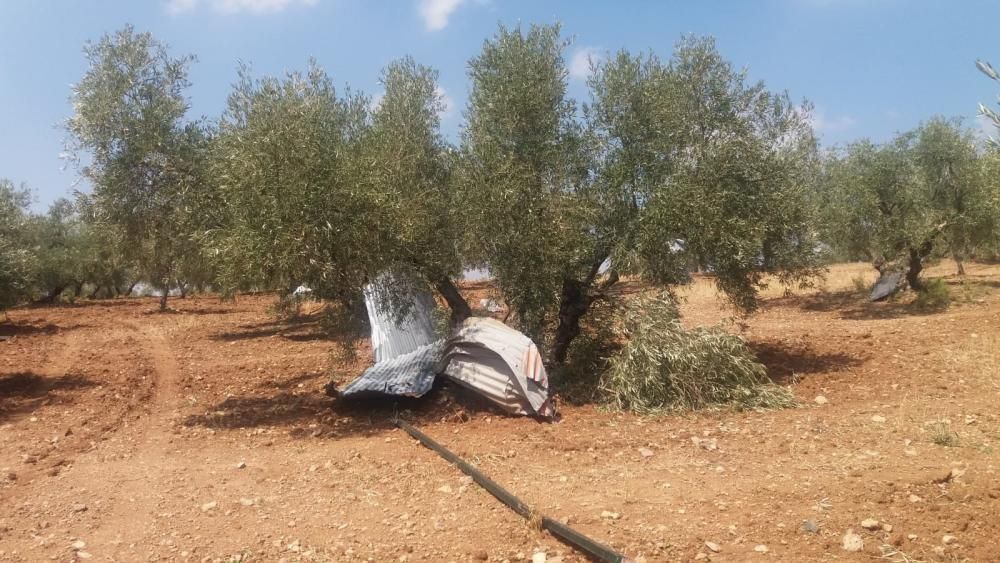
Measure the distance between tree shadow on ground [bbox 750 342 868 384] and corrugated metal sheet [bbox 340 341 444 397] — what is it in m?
5.52

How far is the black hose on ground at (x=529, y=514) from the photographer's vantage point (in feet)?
16.7

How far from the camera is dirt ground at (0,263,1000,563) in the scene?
557 centimetres

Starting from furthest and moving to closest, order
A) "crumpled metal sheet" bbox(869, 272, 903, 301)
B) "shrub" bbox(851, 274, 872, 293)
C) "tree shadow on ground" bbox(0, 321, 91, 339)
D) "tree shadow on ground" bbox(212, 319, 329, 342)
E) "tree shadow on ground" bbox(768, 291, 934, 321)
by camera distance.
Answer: "shrub" bbox(851, 274, 872, 293), "crumpled metal sheet" bbox(869, 272, 903, 301), "tree shadow on ground" bbox(0, 321, 91, 339), "tree shadow on ground" bbox(212, 319, 329, 342), "tree shadow on ground" bbox(768, 291, 934, 321)

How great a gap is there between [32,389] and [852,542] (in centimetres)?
1369

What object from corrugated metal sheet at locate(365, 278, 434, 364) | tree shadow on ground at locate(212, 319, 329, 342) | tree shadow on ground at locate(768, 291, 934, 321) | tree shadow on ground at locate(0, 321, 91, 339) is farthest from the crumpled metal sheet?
tree shadow on ground at locate(0, 321, 91, 339)

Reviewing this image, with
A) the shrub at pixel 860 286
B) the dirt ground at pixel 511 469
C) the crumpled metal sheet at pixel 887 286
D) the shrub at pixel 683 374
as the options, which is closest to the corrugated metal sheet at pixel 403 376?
the dirt ground at pixel 511 469

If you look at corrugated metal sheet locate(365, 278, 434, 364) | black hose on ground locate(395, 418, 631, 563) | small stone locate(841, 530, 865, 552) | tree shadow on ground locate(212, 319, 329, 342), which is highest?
corrugated metal sheet locate(365, 278, 434, 364)

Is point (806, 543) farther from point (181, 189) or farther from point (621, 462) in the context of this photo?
point (181, 189)

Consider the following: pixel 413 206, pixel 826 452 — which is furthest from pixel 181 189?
pixel 826 452

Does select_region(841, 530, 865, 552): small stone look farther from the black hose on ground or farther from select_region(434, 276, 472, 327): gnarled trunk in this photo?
select_region(434, 276, 472, 327): gnarled trunk

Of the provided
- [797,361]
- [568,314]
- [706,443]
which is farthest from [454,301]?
[797,361]

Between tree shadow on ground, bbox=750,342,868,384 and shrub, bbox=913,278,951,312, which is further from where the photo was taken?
shrub, bbox=913,278,951,312

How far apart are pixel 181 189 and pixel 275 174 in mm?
2606

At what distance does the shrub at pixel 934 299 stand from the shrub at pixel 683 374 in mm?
11554
